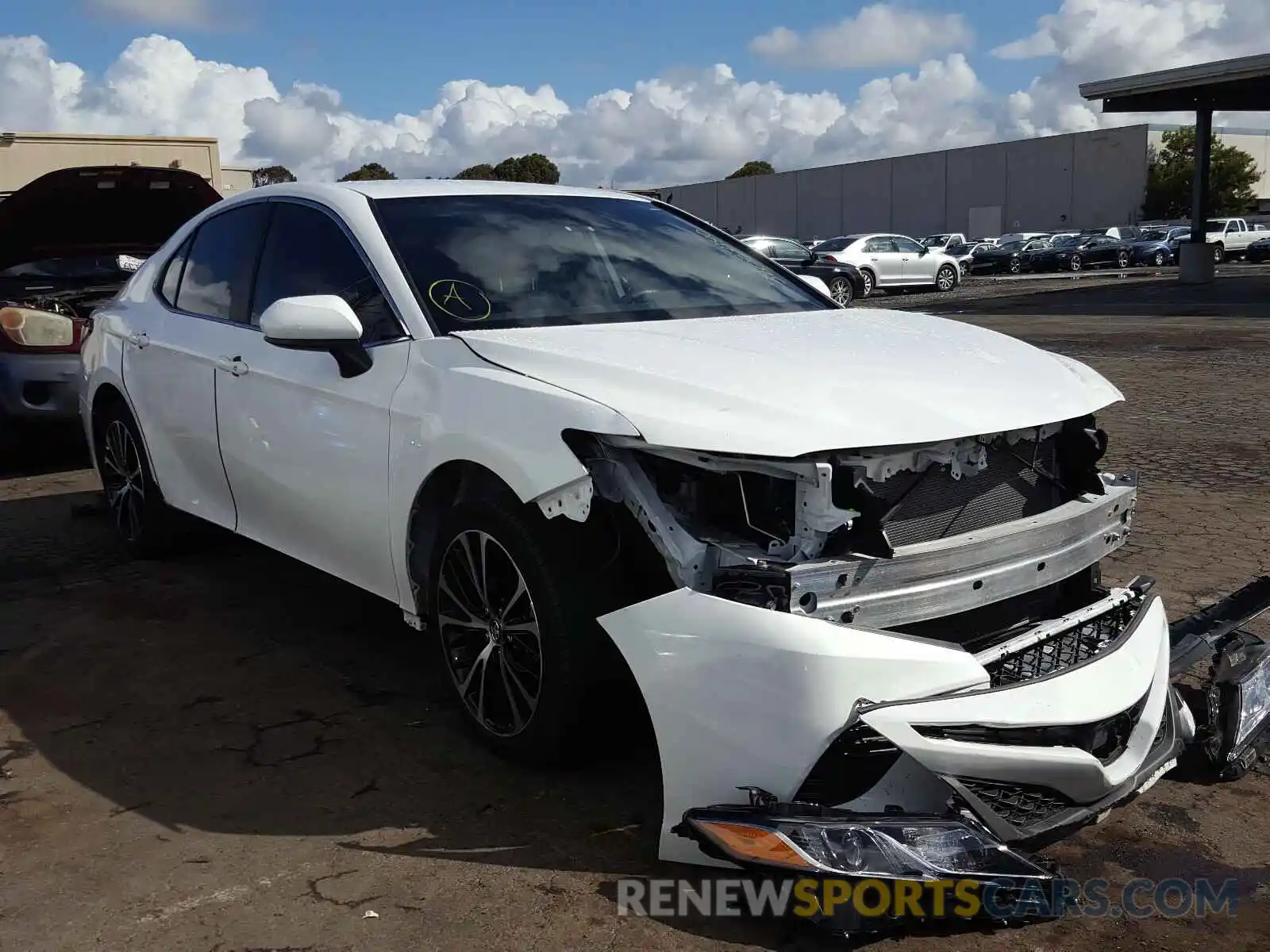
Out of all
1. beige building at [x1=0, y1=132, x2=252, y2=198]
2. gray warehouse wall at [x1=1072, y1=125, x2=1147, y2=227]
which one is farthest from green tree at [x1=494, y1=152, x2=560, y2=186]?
beige building at [x1=0, y1=132, x2=252, y2=198]

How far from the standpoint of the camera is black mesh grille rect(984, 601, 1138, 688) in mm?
2857

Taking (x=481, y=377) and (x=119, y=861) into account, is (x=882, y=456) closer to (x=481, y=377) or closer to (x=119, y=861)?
(x=481, y=377)

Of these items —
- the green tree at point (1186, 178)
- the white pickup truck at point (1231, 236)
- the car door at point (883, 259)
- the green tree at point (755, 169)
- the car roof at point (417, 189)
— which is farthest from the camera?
the green tree at point (755, 169)

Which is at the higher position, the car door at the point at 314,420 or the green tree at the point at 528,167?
the green tree at the point at 528,167

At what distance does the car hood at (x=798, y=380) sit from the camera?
9.12ft

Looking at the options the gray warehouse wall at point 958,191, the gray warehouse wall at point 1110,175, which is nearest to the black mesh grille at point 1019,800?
the gray warehouse wall at point 958,191

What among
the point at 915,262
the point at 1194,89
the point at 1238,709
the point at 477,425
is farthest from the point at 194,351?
the point at 915,262

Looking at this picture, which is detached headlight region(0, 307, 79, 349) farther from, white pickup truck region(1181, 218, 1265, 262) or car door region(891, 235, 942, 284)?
white pickup truck region(1181, 218, 1265, 262)

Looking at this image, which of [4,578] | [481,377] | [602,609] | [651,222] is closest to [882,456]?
[602,609]

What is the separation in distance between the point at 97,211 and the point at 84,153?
18.8ft

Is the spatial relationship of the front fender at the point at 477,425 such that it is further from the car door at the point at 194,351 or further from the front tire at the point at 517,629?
the car door at the point at 194,351

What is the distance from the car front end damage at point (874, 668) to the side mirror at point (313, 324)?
982mm

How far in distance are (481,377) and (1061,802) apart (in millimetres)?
1785

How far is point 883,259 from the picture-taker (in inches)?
1176
